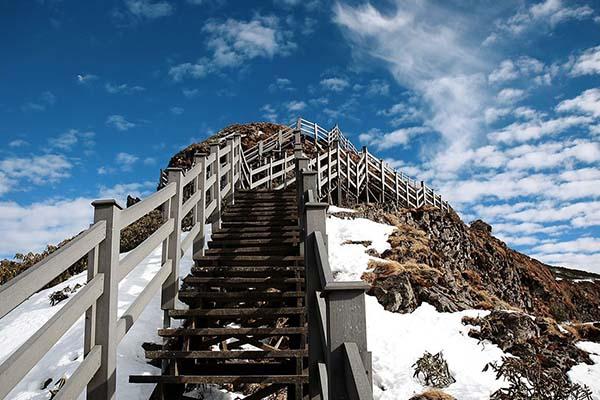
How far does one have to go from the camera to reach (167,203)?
5527 mm

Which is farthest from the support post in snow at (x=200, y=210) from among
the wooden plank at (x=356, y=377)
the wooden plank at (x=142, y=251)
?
the wooden plank at (x=356, y=377)

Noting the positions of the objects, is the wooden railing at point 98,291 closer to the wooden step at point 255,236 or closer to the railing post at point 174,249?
the railing post at point 174,249

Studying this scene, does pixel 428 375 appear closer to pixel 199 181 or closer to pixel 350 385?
pixel 199 181

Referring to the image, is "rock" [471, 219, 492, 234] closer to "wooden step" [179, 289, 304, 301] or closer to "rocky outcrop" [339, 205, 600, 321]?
"rocky outcrop" [339, 205, 600, 321]

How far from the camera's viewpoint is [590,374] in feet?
25.6

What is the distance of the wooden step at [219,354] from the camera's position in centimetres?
456

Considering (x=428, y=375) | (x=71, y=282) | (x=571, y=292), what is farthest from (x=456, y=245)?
(x=71, y=282)

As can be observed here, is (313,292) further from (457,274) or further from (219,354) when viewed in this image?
(457,274)

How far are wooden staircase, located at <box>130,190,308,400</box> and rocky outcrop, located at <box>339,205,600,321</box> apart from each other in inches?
123

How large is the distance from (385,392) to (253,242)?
8.99 ft

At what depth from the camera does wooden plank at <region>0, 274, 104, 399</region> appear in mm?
2170

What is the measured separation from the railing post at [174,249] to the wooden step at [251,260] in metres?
0.77

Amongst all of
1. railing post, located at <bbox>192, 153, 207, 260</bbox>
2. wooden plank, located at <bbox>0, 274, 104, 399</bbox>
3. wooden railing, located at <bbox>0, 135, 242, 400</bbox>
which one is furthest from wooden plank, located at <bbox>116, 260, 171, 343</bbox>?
railing post, located at <bbox>192, 153, 207, 260</bbox>

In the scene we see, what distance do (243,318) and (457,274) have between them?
10.8 metres
